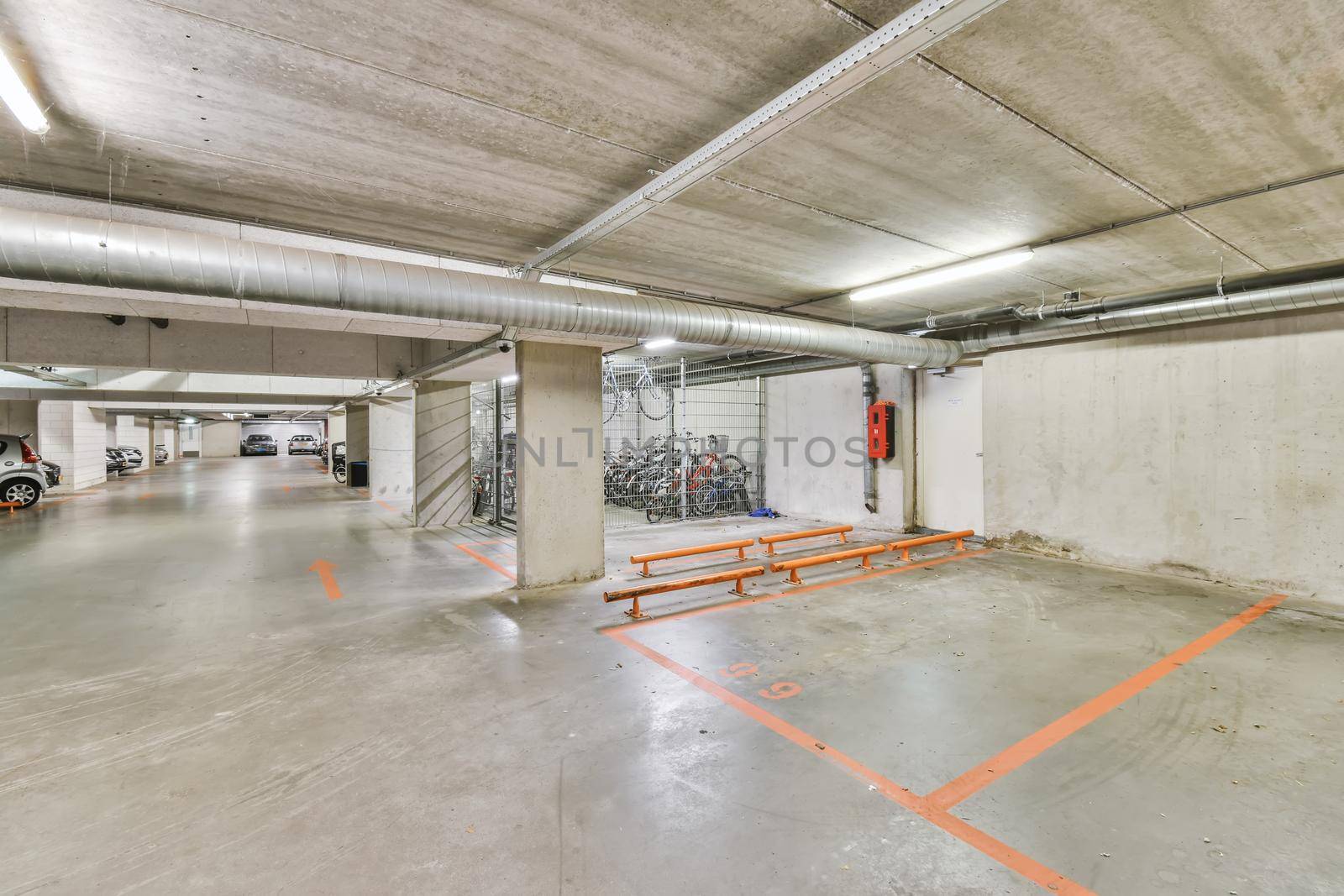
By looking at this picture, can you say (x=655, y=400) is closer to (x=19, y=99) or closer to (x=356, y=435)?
(x=356, y=435)

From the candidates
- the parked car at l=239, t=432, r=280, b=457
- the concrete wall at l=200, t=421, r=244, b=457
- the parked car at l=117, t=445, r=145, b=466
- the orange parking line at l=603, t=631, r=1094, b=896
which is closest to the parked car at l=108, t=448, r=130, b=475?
the parked car at l=117, t=445, r=145, b=466

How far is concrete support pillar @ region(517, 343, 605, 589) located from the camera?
18.2 feet

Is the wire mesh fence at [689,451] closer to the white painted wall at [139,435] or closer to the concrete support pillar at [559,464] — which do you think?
the concrete support pillar at [559,464]

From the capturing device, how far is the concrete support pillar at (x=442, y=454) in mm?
9992

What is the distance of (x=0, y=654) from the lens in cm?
397

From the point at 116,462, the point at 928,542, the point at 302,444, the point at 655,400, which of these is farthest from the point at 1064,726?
the point at 302,444

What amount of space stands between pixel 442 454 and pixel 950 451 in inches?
339

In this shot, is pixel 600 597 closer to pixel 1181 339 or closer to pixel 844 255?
pixel 844 255

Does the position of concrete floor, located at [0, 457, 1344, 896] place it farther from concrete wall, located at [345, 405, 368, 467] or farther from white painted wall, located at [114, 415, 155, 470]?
white painted wall, located at [114, 415, 155, 470]

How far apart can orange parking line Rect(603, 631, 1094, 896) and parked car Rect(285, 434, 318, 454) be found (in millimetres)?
41938

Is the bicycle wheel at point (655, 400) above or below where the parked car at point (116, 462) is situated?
above

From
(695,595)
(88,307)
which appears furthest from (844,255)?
(88,307)

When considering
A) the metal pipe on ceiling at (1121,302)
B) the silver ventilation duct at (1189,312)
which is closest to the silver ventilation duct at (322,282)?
the metal pipe on ceiling at (1121,302)

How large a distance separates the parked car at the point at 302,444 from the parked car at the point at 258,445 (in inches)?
41.1
